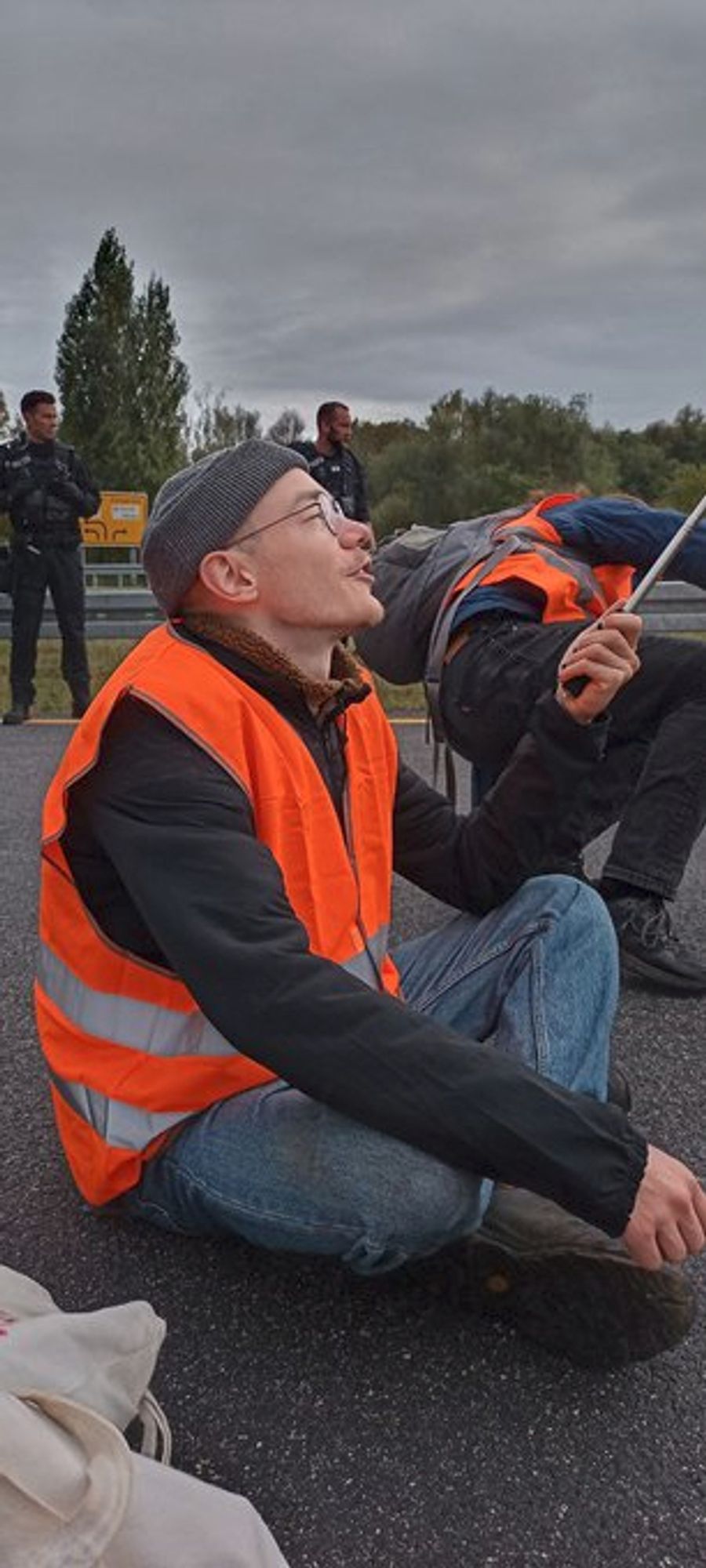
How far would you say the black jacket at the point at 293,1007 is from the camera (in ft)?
5.03

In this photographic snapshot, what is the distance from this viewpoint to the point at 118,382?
46281 mm

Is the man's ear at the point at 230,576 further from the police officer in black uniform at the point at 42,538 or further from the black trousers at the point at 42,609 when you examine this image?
the black trousers at the point at 42,609

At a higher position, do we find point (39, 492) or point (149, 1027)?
point (39, 492)

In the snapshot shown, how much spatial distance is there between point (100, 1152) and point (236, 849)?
1.77ft

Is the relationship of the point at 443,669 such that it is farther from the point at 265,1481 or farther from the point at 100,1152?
the point at 265,1481

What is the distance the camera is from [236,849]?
165 centimetres

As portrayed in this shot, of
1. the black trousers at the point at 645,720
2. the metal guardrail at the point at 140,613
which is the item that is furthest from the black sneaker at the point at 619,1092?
the metal guardrail at the point at 140,613

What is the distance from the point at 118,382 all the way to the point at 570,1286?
47517 millimetres

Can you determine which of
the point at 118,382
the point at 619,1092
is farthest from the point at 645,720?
the point at 118,382

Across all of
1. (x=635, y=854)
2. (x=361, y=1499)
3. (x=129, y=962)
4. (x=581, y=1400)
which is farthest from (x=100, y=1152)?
(x=635, y=854)

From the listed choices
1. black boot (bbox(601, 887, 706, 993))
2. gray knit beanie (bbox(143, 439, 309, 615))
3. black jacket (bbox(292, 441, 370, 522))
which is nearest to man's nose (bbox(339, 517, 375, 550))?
gray knit beanie (bbox(143, 439, 309, 615))

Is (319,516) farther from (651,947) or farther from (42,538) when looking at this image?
(42,538)

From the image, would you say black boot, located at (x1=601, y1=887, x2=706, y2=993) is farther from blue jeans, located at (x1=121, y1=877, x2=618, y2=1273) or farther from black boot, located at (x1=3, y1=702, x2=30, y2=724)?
black boot, located at (x1=3, y1=702, x2=30, y2=724)

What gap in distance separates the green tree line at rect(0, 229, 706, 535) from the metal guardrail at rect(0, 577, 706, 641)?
33.2 metres
